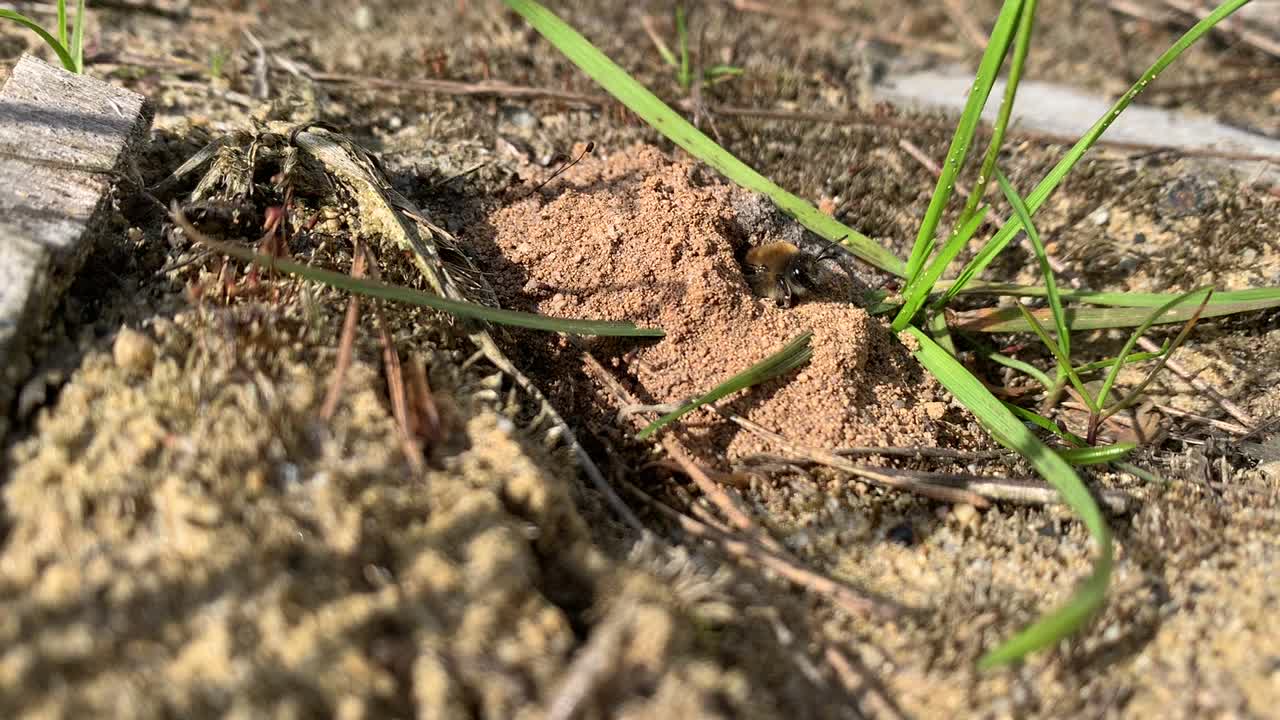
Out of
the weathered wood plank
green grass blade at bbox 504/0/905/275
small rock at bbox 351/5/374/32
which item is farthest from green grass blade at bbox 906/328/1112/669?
small rock at bbox 351/5/374/32

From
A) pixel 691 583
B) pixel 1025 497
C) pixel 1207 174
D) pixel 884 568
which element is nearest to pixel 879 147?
pixel 1207 174

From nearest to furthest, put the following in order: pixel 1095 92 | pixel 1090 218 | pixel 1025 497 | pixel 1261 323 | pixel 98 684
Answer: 1. pixel 98 684
2. pixel 1025 497
3. pixel 1261 323
4. pixel 1090 218
5. pixel 1095 92

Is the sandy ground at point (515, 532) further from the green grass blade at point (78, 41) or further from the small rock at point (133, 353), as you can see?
the green grass blade at point (78, 41)

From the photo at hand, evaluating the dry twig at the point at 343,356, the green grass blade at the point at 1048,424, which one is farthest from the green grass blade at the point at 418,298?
the green grass blade at the point at 1048,424

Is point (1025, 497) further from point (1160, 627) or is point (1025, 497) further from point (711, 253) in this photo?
point (711, 253)

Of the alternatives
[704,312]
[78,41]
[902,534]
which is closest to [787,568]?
[902,534]

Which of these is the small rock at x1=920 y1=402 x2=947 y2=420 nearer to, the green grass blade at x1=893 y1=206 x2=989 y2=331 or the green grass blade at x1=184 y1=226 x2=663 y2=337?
the green grass blade at x1=893 y1=206 x2=989 y2=331
